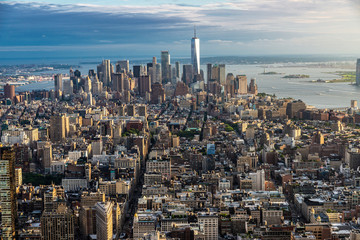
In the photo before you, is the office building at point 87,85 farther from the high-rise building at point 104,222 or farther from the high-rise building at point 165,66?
the high-rise building at point 104,222

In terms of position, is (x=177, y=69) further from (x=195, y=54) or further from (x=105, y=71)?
(x=105, y=71)

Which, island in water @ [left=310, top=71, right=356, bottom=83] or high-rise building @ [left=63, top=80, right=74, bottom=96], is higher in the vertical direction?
island in water @ [left=310, top=71, right=356, bottom=83]

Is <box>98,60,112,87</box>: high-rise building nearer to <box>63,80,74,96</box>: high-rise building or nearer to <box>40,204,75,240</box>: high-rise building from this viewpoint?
<box>63,80,74,96</box>: high-rise building

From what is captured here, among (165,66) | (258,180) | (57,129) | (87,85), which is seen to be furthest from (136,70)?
(258,180)

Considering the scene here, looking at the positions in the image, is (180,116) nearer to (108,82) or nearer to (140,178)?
(140,178)

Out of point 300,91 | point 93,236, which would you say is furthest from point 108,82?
point 93,236

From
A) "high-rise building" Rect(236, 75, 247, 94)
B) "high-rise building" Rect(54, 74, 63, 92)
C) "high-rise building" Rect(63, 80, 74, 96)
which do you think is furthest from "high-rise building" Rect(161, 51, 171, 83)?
"high-rise building" Rect(54, 74, 63, 92)
